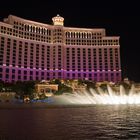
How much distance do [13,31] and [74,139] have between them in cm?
15517

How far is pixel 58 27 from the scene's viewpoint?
180 m

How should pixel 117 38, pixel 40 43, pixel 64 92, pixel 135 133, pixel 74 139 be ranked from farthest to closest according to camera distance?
pixel 117 38 → pixel 40 43 → pixel 64 92 → pixel 135 133 → pixel 74 139

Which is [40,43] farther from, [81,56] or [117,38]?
[117,38]

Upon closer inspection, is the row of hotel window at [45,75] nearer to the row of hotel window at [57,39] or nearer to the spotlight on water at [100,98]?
the row of hotel window at [57,39]

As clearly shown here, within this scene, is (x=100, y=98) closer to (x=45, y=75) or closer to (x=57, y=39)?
(x=45, y=75)

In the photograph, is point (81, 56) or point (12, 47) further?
point (81, 56)

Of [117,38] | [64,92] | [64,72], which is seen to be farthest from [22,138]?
[117,38]

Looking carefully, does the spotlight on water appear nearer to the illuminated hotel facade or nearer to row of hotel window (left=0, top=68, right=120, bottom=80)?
row of hotel window (left=0, top=68, right=120, bottom=80)

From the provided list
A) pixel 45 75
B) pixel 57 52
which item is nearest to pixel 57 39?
pixel 57 52

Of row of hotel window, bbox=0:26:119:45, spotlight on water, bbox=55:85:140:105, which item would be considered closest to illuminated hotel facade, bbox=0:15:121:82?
row of hotel window, bbox=0:26:119:45

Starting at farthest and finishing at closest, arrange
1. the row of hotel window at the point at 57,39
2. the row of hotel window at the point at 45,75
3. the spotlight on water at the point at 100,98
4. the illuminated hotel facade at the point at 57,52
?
the row of hotel window at the point at 57,39, the illuminated hotel facade at the point at 57,52, the row of hotel window at the point at 45,75, the spotlight on water at the point at 100,98

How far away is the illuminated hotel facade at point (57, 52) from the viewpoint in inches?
6378

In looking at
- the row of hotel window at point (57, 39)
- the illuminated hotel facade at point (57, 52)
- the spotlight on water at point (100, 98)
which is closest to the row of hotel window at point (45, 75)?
the illuminated hotel facade at point (57, 52)

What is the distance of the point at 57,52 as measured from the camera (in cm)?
17812
